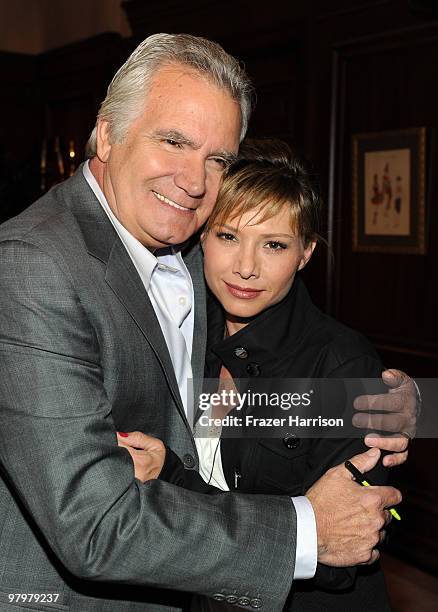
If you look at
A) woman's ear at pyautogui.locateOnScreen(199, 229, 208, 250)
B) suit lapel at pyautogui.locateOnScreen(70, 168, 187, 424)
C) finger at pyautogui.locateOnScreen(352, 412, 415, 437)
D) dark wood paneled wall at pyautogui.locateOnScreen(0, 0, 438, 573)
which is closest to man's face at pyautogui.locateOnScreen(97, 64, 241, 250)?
suit lapel at pyautogui.locateOnScreen(70, 168, 187, 424)

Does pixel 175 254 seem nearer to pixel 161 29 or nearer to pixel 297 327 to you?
pixel 297 327

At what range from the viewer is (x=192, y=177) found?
5.90 feet

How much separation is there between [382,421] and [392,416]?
0.03 m

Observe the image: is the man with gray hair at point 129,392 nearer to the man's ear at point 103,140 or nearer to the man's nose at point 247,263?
the man's ear at point 103,140

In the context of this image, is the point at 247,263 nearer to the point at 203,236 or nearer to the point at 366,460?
the point at 203,236

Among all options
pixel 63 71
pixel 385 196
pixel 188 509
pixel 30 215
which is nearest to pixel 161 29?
pixel 63 71

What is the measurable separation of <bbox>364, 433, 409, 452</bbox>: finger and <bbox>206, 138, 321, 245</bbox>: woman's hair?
20.5 inches

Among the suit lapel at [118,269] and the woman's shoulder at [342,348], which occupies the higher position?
the suit lapel at [118,269]

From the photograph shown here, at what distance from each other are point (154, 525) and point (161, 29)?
14.9ft

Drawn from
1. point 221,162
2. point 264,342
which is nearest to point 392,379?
point 264,342

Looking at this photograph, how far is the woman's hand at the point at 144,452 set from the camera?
5.24ft

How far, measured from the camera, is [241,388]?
1997 mm

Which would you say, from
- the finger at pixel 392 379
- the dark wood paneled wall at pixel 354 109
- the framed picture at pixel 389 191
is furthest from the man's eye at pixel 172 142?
the framed picture at pixel 389 191

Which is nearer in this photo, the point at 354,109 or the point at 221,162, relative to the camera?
the point at 221,162
